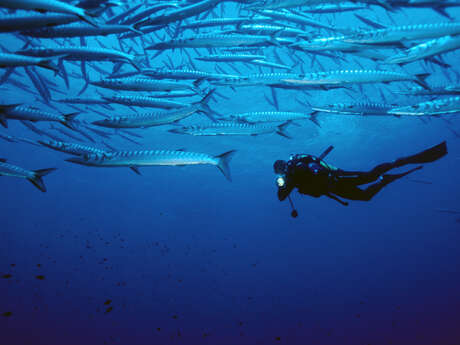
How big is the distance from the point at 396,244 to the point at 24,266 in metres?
67.2

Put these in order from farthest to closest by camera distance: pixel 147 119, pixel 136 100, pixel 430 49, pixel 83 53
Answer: pixel 136 100
pixel 147 119
pixel 83 53
pixel 430 49

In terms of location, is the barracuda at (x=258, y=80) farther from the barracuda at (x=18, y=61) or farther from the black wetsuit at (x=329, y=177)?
the barracuda at (x=18, y=61)

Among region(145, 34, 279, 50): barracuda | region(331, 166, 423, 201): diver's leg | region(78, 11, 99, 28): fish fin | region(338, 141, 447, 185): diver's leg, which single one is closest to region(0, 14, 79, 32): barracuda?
region(78, 11, 99, 28): fish fin

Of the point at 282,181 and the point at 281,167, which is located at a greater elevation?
the point at 281,167

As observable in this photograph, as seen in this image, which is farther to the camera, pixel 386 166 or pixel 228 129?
pixel 386 166

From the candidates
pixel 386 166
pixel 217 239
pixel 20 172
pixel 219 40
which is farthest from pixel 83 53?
pixel 217 239

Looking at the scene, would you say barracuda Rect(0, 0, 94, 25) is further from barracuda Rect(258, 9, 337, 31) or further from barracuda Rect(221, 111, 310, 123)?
barracuda Rect(258, 9, 337, 31)

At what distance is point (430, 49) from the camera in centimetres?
282

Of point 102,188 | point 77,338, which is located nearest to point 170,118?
point 77,338

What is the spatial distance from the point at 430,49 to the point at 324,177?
7.55ft

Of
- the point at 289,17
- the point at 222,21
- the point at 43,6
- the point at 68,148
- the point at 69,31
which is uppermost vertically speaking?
the point at 289,17

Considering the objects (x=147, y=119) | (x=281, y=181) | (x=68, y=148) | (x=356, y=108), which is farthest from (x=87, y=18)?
(x=356, y=108)

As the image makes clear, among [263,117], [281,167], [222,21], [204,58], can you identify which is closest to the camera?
[281,167]

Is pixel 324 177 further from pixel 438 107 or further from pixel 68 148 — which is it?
pixel 68 148
